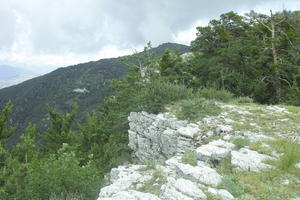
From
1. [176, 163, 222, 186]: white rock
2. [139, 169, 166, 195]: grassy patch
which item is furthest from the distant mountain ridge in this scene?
[176, 163, 222, 186]: white rock

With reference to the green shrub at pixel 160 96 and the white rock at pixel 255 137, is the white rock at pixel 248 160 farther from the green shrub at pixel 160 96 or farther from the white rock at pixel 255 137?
the green shrub at pixel 160 96

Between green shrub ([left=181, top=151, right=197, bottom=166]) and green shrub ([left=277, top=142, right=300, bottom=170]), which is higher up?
green shrub ([left=277, top=142, right=300, bottom=170])

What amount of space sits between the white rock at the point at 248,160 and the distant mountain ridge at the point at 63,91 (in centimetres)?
9253

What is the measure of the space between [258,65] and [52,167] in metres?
17.0

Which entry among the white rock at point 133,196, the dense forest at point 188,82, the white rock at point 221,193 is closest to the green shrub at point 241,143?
the white rock at point 221,193

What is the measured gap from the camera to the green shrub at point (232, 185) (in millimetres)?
3545

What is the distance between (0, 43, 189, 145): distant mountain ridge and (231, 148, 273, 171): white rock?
304 feet

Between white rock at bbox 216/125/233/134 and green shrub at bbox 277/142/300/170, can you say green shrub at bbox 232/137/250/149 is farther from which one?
white rock at bbox 216/125/233/134

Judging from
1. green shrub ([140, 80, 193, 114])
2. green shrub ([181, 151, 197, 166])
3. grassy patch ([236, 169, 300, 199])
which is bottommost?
grassy patch ([236, 169, 300, 199])

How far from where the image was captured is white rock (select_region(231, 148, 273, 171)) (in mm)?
4367

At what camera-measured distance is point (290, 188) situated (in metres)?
3.69

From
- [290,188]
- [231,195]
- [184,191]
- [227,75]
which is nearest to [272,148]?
[290,188]

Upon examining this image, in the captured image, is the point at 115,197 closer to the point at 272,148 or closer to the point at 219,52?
the point at 272,148

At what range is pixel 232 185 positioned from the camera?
12.1 ft
